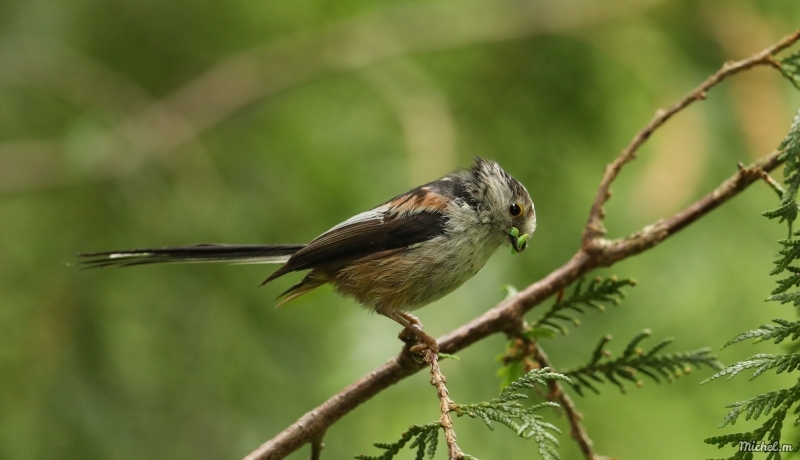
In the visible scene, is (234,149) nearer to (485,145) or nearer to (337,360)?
(485,145)

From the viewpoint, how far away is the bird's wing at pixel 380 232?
2961mm

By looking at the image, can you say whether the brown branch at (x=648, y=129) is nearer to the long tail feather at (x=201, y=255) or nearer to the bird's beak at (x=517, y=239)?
the bird's beak at (x=517, y=239)

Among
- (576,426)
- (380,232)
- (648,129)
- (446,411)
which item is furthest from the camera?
(380,232)

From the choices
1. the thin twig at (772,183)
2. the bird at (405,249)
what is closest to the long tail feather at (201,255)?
the bird at (405,249)

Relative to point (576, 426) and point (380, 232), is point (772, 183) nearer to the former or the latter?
point (576, 426)

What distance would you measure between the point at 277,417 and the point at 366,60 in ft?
8.69

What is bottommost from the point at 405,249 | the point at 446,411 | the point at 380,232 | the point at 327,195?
the point at 446,411

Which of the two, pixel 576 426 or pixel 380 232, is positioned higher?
pixel 380 232

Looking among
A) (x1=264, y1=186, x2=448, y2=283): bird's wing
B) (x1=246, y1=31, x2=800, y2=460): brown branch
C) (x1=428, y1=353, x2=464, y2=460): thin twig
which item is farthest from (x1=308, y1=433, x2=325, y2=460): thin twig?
(x1=264, y1=186, x2=448, y2=283): bird's wing

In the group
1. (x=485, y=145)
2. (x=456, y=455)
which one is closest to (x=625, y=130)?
(x=485, y=145)

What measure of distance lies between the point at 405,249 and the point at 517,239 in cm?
49

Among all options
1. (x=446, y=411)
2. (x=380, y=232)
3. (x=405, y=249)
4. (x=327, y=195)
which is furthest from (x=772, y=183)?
(x=327, y=195)

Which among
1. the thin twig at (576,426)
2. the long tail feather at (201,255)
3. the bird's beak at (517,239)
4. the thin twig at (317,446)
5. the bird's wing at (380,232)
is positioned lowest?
the thin twig at (576,426)

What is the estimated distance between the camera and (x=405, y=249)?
9.95ft
